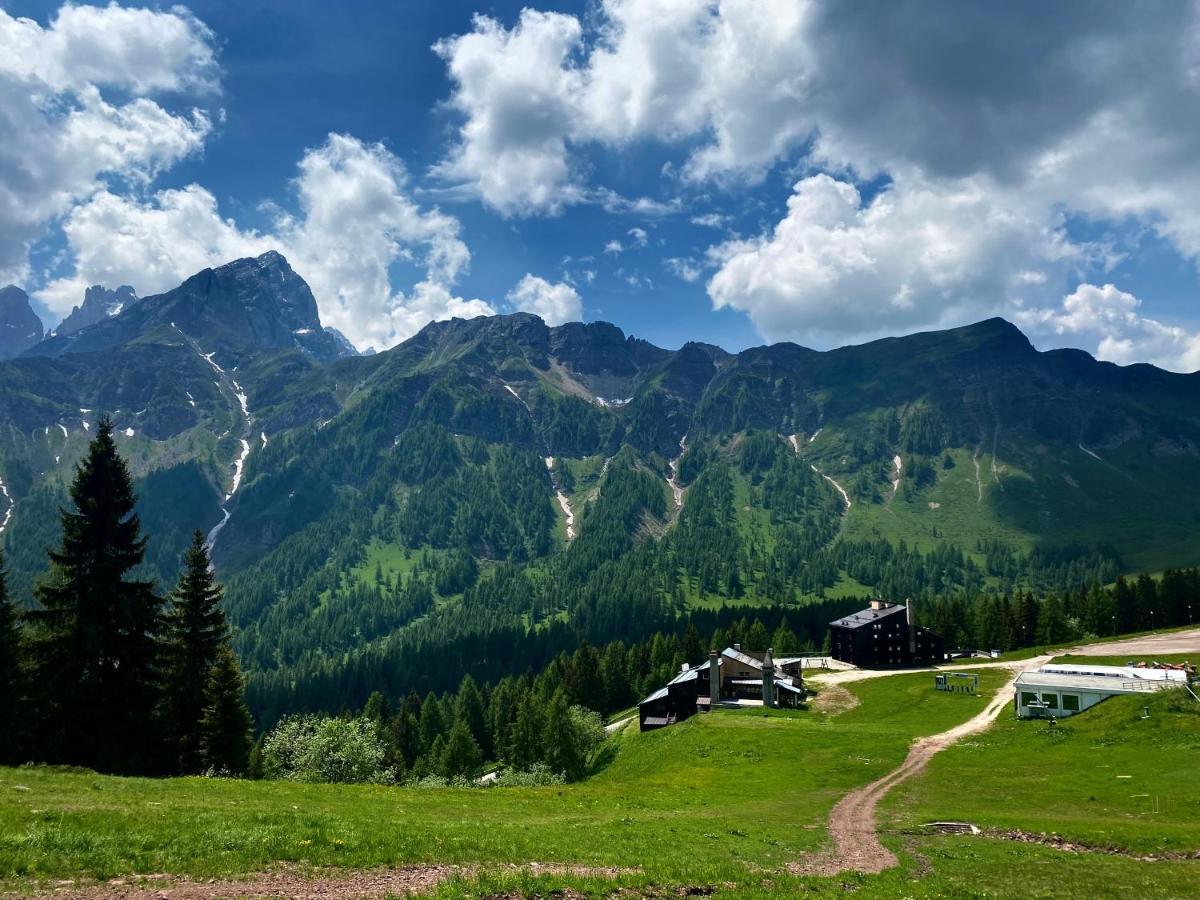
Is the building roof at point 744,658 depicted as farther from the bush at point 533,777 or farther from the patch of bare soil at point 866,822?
the patch of bare soil at point 866,822

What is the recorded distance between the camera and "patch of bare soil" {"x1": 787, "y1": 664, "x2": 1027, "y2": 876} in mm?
25781

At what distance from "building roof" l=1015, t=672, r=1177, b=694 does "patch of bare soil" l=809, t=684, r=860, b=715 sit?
2237 centimetres

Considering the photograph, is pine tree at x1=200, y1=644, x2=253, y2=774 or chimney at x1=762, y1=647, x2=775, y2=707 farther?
chimney at x1=762, y1=647, x2=775, y2=707

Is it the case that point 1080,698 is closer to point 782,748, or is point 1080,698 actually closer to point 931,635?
point 782,748

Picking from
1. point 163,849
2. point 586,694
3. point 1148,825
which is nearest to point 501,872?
point 163,849

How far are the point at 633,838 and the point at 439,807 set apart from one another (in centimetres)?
1037

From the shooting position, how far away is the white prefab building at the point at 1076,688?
6178 centimetres

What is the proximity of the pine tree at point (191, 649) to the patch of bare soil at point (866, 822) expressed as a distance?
140 ft

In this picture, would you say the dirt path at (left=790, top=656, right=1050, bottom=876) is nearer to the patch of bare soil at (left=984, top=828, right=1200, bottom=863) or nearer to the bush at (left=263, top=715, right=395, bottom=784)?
the patch of bare soil at (left=984, top=828, right=1200, bottom=863)

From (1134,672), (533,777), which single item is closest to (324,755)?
(533,777)

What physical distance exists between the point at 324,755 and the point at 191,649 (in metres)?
19.8

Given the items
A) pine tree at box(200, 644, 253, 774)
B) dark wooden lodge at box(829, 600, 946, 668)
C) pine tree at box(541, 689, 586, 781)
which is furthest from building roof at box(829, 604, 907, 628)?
pine tree at box(200, 644, 253, 774)

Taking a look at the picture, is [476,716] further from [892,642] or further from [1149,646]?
[1149,646]

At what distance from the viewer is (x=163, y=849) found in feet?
58.0
